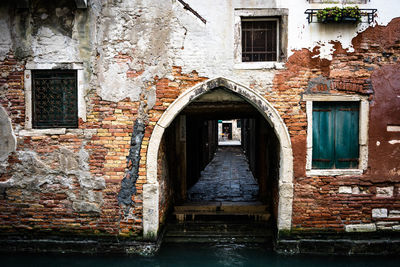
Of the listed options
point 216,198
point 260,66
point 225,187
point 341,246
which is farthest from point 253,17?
point 225,187

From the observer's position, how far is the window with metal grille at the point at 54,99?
498 centimetres

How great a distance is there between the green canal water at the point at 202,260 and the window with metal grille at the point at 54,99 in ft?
7.15

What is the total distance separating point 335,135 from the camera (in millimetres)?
4980

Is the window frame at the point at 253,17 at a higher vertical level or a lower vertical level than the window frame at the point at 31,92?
higher

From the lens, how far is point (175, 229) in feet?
18.9

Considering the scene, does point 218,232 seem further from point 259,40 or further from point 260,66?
point 259,40

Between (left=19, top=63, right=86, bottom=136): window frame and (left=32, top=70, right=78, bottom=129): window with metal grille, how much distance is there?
0.07 metres

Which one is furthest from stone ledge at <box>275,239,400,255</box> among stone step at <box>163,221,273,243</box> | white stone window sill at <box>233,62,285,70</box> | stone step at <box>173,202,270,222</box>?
white stone window sill at <box>233,62,285,70</box>

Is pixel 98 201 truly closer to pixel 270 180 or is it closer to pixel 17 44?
pixel 17 44

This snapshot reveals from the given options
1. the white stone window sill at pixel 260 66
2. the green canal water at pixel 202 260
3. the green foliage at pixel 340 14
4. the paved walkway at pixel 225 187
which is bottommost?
the green canal water at pixel 202 260

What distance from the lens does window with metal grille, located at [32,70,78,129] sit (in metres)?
4.98

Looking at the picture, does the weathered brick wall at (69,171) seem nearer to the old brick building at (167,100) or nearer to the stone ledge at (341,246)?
the old brick building at (167,100)

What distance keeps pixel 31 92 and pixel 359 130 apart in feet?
18.0

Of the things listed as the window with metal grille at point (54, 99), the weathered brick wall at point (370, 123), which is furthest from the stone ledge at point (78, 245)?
the weathered brick wall at point (370, 123)
